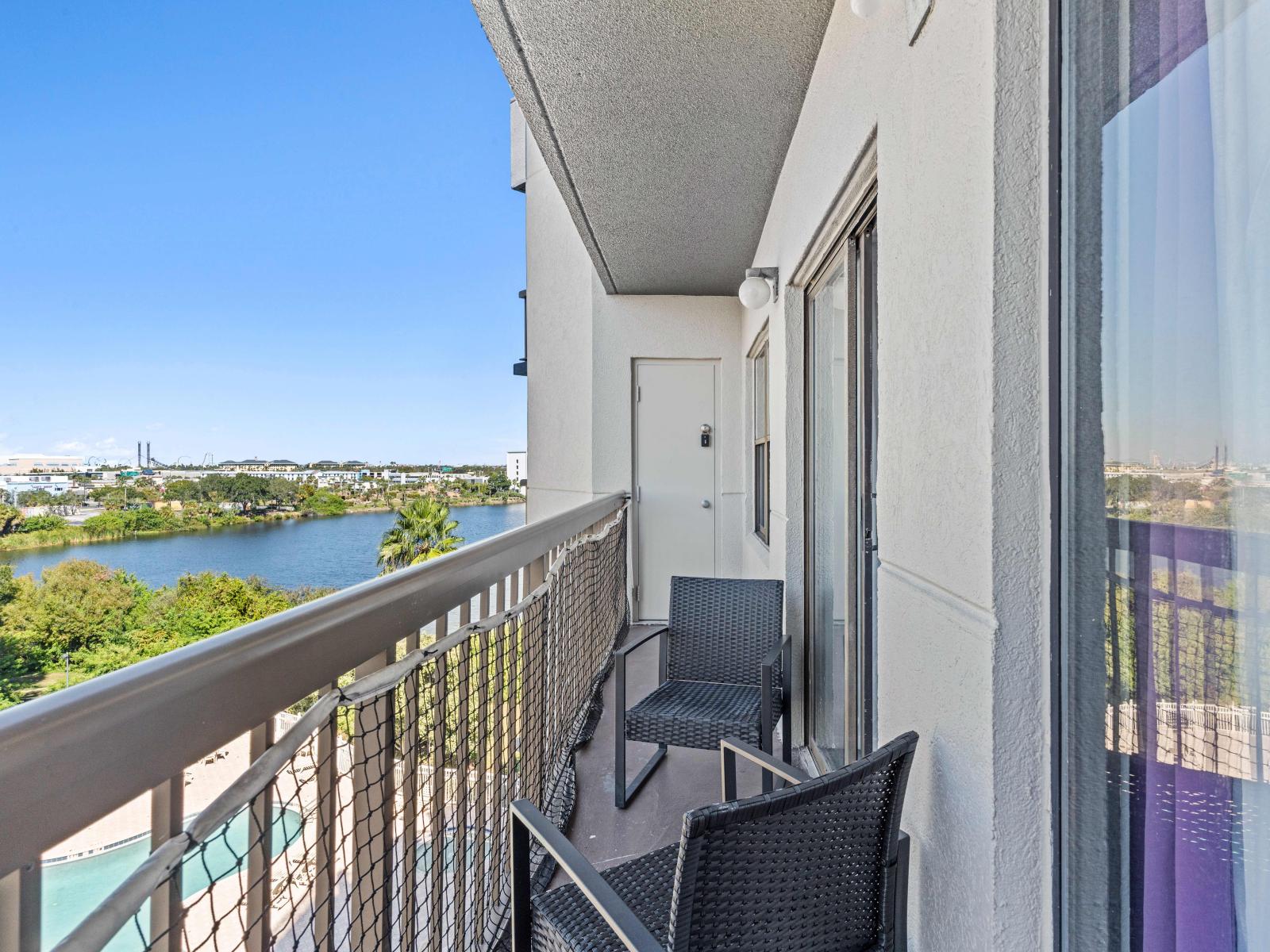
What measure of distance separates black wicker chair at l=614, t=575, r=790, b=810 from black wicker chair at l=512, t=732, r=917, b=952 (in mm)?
1083

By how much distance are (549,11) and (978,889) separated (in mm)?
2449

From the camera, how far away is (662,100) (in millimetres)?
2730

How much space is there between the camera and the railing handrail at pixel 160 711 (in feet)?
1.73

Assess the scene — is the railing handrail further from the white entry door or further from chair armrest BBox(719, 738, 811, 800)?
the white entry door

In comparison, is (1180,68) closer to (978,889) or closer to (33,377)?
(978,889)

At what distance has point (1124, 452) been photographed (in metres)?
0.84

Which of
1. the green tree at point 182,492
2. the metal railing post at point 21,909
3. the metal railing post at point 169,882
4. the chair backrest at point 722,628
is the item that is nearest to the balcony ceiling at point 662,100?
the chair backrest at point 722,628

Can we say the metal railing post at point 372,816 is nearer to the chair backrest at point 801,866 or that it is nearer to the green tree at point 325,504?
the chair backrest at point 801,866

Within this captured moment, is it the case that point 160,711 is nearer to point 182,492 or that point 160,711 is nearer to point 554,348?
point 554,348

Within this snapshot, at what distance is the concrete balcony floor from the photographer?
2.31m

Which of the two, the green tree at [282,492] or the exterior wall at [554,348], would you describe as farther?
the green tree at [282,492]

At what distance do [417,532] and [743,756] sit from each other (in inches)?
527

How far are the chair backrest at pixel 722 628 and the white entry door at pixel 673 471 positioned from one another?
253 centimetres

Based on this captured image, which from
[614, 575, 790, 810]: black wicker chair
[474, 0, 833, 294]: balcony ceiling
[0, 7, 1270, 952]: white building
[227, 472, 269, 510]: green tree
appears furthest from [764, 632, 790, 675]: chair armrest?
[227, 472, 269, 510]: green tree
